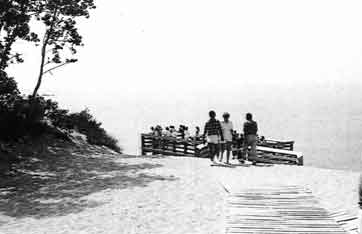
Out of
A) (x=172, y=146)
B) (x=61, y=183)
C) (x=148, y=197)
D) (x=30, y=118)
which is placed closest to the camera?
(x=148, y=197)

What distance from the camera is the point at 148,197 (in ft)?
37.8

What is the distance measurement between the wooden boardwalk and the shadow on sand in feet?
10.8

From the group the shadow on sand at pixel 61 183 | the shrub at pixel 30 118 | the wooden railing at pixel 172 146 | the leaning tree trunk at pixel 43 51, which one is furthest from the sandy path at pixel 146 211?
the leaning tree trunk at pixel 43 51

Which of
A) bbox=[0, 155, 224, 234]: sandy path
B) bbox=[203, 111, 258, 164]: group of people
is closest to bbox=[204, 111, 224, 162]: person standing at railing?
bbox=[203, 111, 258, 164]: group of people

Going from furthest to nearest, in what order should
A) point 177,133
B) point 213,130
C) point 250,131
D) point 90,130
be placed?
point 90,130 < point 177,133 < point 250,131 < point 213,130

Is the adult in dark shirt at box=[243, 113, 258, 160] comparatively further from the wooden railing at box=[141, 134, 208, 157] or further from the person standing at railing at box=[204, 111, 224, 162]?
the wooden railing at box=[141, 134, 208, 157]

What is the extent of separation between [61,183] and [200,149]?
794 centimetres

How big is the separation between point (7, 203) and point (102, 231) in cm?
392

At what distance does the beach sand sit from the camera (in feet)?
30.8

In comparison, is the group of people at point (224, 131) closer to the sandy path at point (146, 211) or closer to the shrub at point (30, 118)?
the sandy path at point (146, 211)

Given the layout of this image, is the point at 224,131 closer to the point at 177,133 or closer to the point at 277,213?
the point at 277,213

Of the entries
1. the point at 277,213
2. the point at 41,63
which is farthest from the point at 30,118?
the point at 277,213

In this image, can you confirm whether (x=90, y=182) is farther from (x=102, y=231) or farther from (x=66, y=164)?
(x=102, y=231)

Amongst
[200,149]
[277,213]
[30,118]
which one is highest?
[30,118]
